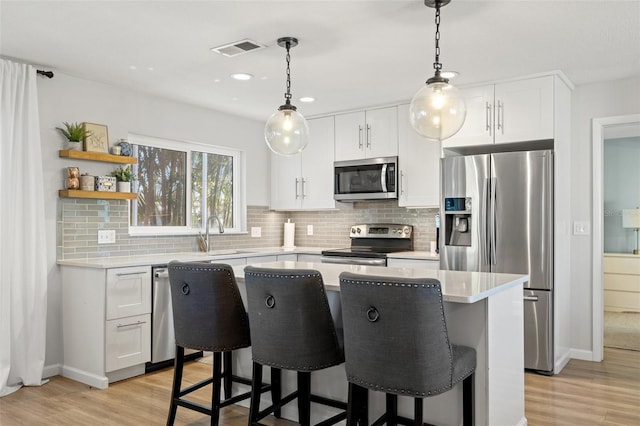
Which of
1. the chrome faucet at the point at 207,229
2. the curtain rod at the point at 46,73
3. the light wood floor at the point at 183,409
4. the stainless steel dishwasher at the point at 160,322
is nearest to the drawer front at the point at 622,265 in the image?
the light wood floor at the point at 183,409

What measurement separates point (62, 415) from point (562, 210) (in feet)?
12.9

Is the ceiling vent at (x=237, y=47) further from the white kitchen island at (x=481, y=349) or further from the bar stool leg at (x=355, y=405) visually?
the bar stool leg at (x=355, y=405)

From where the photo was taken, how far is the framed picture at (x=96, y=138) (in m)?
4.00

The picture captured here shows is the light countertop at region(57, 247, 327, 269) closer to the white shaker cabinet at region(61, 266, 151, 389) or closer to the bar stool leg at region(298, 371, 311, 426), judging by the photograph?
the white shaker cabinet at region(61, 266, 151, 389)

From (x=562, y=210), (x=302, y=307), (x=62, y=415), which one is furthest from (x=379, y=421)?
(x=562, y=210)

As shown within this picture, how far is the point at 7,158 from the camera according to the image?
352 centimetres

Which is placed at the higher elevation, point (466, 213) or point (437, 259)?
point (466, 213)

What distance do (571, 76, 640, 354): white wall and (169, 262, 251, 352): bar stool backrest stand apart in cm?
310

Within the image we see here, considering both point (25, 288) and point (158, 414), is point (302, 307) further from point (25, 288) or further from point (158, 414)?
point (25, 288)

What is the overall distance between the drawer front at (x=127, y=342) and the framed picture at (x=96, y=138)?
1402 mm

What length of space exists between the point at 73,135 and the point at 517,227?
3.56 metres

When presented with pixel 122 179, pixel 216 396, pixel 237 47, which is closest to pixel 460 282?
pixel 216 396

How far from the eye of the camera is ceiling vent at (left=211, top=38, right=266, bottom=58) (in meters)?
3.22

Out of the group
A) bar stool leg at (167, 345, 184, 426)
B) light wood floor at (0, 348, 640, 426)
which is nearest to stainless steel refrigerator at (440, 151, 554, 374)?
light wood floor at (0, 348, 640, 426)
